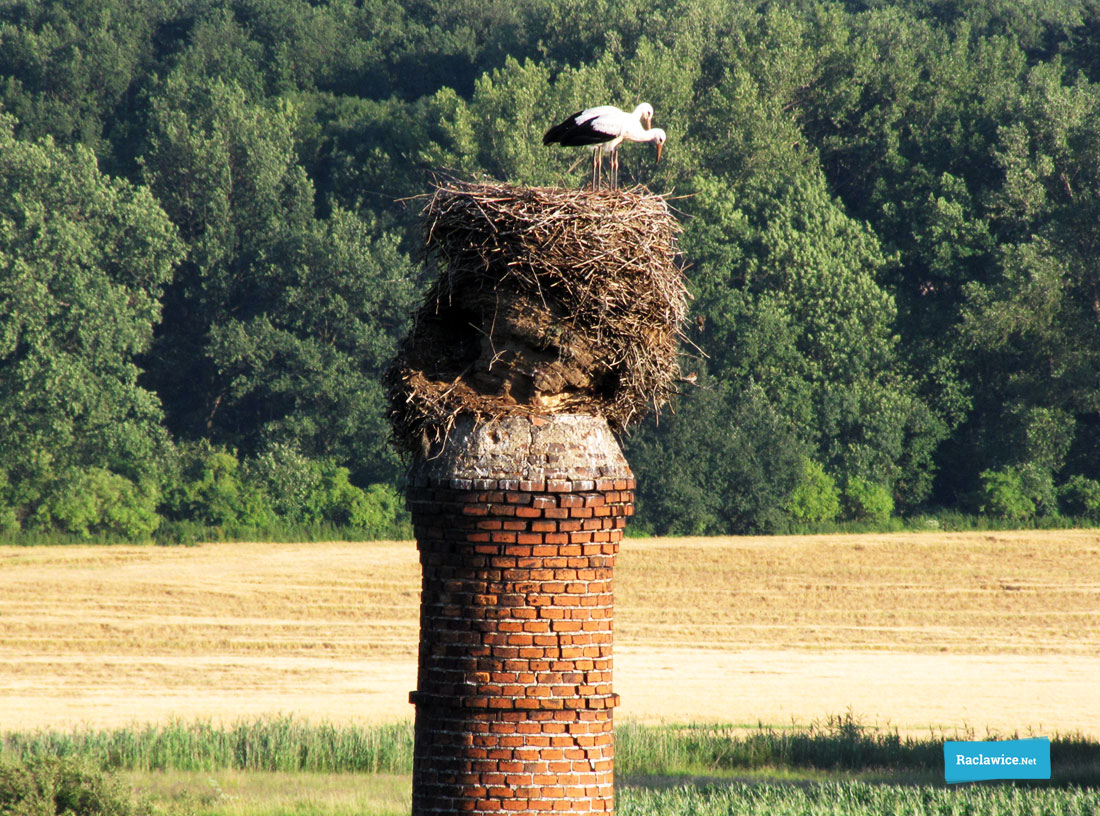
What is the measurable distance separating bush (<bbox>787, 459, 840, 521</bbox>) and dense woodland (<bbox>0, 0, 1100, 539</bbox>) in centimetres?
8

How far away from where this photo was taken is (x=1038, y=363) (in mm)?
49062

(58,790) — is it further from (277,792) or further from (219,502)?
(219,502)

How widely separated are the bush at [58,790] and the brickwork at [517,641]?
4360mm

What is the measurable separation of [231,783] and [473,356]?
10880 millimetres

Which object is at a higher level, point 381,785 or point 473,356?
point 473,356

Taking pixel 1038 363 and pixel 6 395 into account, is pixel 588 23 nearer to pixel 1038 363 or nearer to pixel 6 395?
pixel 1038 363

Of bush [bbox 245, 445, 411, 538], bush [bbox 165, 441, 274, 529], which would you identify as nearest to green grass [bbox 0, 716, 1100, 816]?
bush [bbox 245, 445, 411, 538]

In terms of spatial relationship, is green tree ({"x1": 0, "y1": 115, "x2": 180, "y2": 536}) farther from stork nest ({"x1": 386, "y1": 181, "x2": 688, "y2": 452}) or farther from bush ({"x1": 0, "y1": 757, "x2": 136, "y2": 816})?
stork nest ({"x1": 386, "y1": 181, "x2": 688, "y2": 452})

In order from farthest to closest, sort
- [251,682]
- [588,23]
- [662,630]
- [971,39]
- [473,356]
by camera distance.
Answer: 1. [971,39]
2. [588,23]
3. [662,630]
4. [251,682]
5. [473,356]

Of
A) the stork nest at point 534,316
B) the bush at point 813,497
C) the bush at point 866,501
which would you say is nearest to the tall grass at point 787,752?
the stork nest at point 534,316

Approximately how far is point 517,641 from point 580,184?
1467 inches

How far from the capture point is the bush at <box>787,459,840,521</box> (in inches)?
1785

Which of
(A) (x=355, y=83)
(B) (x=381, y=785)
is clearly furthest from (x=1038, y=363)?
(B) (x=381, y=785)
